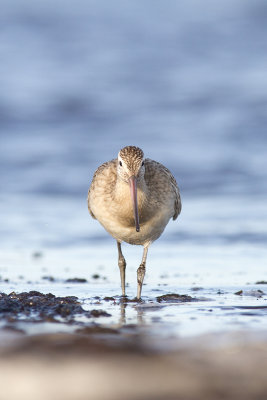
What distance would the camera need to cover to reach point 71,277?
9.23 meters

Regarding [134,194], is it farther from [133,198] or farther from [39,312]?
[39,312]

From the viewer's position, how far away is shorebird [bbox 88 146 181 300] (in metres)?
7.00

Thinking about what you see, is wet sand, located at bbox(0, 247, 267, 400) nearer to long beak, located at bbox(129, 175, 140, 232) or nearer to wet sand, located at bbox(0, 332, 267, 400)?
wet sand, located at bbox(0, 332, 267, 400)

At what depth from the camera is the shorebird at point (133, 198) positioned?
7004 mm

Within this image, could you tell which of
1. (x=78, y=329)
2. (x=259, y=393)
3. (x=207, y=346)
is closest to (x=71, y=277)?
(x=78, y=329)

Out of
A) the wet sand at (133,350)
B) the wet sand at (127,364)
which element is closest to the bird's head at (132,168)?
the wet sand at (133,350)

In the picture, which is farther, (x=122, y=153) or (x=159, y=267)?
(x=159, y=267)

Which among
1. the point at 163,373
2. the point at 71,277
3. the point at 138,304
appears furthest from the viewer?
the point at 71,277

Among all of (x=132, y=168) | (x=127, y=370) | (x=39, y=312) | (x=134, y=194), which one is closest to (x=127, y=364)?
(x=127, y=370)

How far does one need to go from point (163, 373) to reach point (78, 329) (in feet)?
3.42

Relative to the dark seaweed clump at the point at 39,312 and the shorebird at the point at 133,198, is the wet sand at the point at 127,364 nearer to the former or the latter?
the dark seaweed clump at the point at 39,312

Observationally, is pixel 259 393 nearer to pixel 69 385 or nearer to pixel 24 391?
pixel 69 385

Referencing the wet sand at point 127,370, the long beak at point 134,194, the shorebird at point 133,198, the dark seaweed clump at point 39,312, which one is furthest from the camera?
the shorebird at point 133,198

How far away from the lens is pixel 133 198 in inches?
270
